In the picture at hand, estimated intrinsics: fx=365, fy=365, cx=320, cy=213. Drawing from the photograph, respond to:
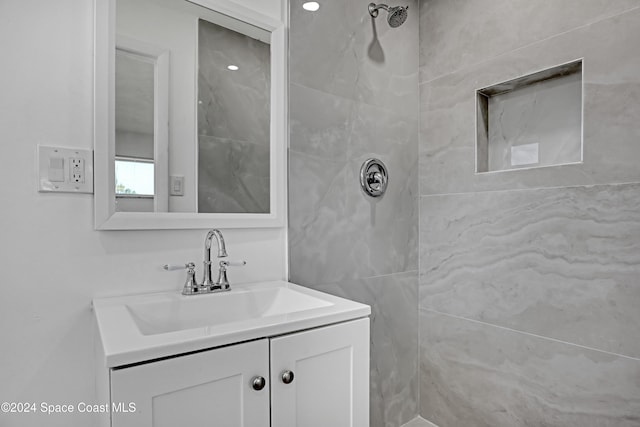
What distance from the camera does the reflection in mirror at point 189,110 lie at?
3.81ft

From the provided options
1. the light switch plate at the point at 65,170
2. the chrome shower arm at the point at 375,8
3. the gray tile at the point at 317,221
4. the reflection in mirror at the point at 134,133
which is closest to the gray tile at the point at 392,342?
the gray tile at the point at 317,221

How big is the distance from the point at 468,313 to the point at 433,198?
23.7 inches

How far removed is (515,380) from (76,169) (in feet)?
6.10

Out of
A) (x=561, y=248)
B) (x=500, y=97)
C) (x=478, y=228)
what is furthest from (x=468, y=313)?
(x=500, y=97)

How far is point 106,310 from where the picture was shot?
0.98 meters

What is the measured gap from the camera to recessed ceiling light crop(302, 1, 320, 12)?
1.54 m

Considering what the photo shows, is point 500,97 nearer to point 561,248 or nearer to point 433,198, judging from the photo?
point 433,198

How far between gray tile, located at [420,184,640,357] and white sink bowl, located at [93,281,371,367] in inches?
35.2

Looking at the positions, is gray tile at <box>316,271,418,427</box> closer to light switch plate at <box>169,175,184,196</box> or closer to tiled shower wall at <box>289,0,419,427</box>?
tiled shower wall at <box>289,0,419,427</box>

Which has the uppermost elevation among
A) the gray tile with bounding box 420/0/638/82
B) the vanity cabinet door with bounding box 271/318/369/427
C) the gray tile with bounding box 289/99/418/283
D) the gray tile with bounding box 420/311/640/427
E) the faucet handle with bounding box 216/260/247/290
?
the gray tile with bounding box 420/0/638/82

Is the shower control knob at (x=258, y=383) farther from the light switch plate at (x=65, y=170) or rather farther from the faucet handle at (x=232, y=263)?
the light switch plate at (x=65, y=170)

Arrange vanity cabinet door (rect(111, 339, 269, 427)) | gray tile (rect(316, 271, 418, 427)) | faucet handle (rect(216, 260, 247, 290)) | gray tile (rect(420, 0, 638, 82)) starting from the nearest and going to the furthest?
vanity cabinet door (rect(111, 339, 269, 427))
faucet handle (rect(216, 260, 247, 290))
gray tile (rect(420, 0, 638, 82))
gray tile (rect(316, 271, 418, 427))

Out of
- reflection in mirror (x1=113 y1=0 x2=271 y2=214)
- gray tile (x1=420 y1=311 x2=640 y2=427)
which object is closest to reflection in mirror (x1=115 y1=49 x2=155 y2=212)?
reflection in mirror (x1=113 y1=0 x2=271 y2=214)

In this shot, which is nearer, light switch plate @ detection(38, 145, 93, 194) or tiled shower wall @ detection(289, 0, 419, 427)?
light switch plate @ detection(38, 145, 93, 194)
